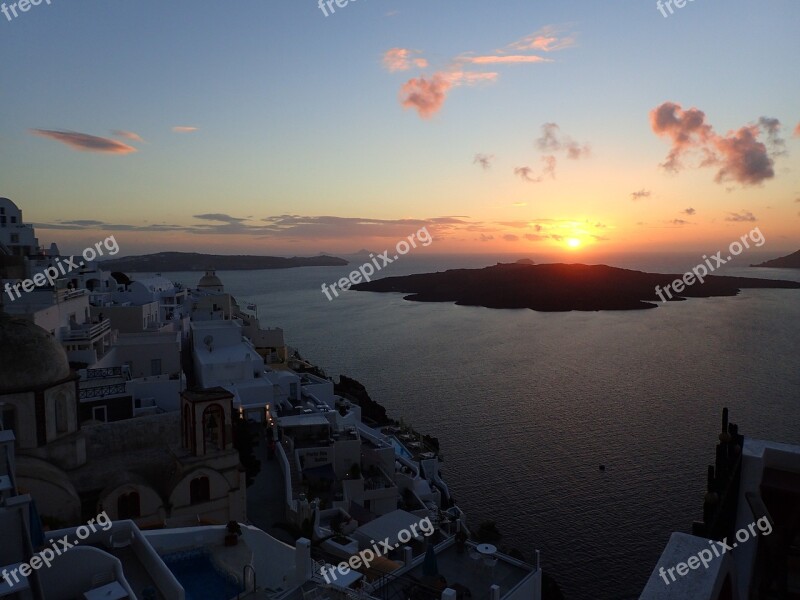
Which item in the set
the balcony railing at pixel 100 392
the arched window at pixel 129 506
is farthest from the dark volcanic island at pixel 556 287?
the arched window at pixel 129 506

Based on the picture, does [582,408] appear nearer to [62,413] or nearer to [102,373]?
[102,373]

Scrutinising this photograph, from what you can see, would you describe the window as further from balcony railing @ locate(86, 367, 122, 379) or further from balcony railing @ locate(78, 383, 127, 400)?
balcony railing @ locate(86, 367, 122, 379)

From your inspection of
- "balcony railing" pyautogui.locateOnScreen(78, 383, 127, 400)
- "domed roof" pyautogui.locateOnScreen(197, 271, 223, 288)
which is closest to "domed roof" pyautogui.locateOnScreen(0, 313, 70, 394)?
"balcony railing" pyautogui.locateOnScreen(78, 383, 127, 400)

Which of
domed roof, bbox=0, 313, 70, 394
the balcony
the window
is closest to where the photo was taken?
the window

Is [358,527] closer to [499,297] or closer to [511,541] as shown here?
[511,541]

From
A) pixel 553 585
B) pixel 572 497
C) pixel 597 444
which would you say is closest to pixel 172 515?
pixel 553 585

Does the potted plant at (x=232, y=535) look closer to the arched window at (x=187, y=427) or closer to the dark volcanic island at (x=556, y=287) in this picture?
the arched window at (x=187, y=427)
